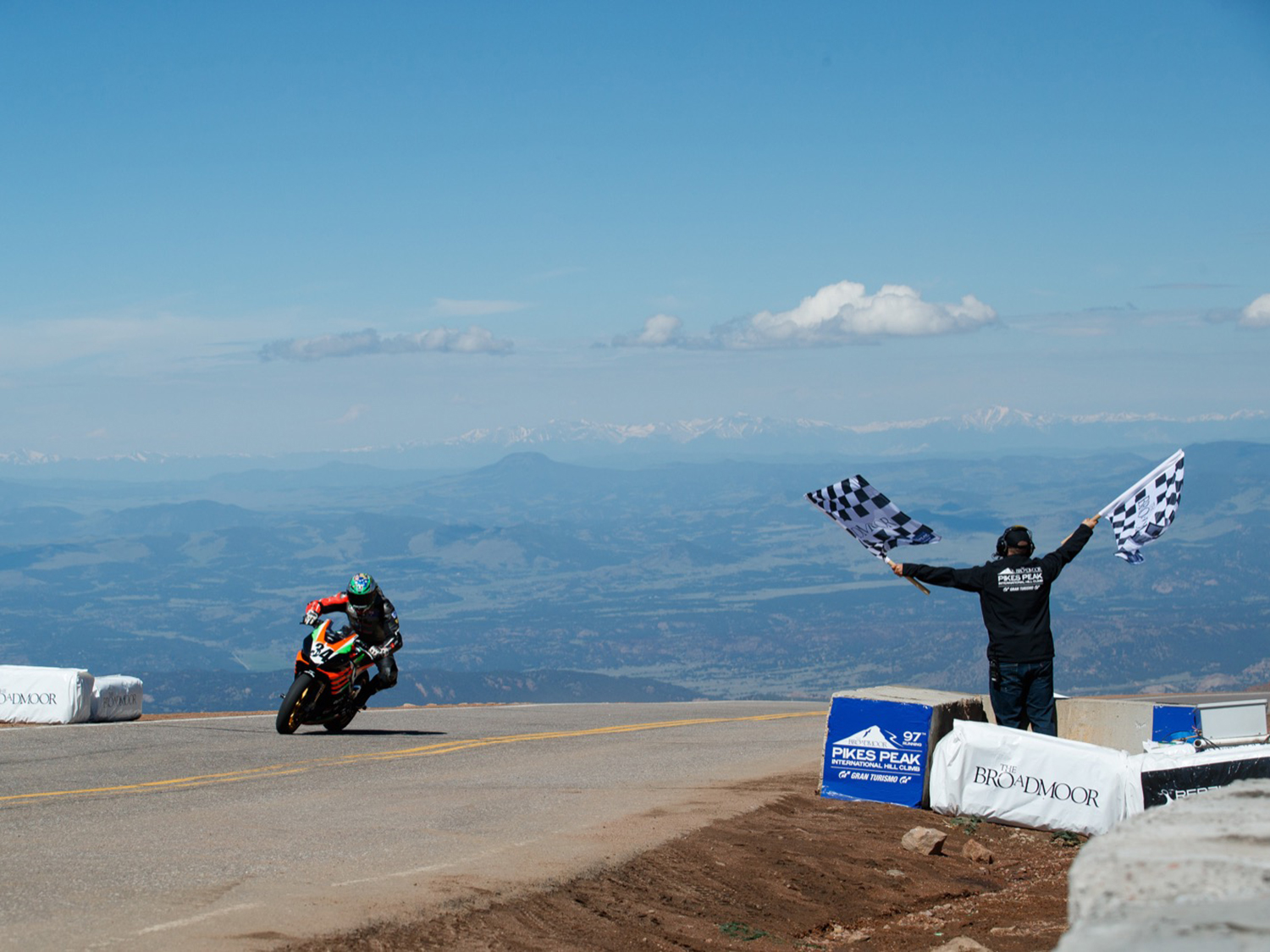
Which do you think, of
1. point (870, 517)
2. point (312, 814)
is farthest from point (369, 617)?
point (870, 517)

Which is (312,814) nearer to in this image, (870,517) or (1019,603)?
(1019,603)

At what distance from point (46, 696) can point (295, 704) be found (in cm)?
466

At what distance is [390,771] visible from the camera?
41.8 feet

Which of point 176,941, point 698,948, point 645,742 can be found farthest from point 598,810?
point 645,742

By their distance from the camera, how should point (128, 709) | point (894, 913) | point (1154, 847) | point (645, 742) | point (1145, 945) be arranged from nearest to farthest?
point (1145, 945) < point (1154, 847) < point (894, 913) < point (645, 742) < point (128, 709)

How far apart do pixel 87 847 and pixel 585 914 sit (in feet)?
11.6

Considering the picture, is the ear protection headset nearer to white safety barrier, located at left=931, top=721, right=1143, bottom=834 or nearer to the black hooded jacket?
the black hooded jacket

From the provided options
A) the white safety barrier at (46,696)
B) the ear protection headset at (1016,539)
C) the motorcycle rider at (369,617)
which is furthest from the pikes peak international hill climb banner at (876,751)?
the white safety barrier at (46,696)

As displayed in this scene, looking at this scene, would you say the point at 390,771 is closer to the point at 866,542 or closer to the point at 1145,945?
the point at 866,542

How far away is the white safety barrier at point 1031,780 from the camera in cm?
1009

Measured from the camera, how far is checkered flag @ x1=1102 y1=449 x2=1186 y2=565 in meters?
13.8

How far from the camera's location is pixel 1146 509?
14.2m

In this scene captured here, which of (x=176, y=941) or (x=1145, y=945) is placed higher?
(x=1145, y=945)

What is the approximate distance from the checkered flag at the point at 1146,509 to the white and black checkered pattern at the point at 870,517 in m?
2.01
